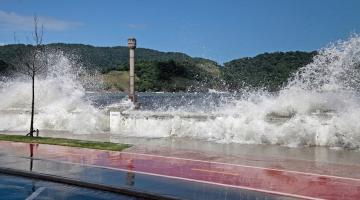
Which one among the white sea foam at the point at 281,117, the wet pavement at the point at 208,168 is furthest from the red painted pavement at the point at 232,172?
the white sea foam at the point at 281,117

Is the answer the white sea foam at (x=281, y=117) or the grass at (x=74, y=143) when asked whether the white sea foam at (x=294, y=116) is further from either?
the grass at (x=74, y=143)

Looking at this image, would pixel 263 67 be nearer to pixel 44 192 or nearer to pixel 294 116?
pixel 294 116

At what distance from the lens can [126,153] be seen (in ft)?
47.1

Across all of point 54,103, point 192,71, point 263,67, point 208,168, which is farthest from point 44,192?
point 192,71

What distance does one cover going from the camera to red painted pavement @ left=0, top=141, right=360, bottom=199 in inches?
360

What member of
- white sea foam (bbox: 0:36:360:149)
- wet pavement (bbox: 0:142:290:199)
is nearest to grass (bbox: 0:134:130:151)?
wet pavement (bbox: 0:142:290:199)

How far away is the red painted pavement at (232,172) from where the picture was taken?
9.16 metres

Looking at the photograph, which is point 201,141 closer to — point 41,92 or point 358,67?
point 358,67

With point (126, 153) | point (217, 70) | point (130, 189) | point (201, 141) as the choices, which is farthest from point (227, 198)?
point (217, 70)

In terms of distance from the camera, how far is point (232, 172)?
11.0 metres

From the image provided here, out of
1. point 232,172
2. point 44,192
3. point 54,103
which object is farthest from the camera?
point 54,103

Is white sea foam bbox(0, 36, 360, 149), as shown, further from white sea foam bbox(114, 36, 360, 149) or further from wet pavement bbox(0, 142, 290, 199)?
wet pavement bbox(0, 142, 290, 199)

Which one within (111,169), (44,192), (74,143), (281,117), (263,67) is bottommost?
(44,192)

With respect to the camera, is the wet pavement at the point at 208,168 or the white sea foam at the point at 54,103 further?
the white sea foam at the point at 54,103
